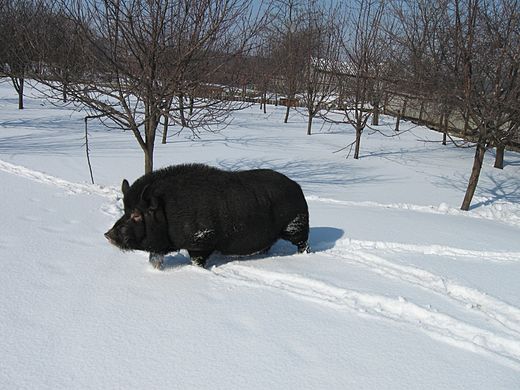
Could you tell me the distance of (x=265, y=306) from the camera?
12.4 feet

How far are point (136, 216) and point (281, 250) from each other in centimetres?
196

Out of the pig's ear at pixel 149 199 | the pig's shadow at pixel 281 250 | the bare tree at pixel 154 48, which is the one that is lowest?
the pig's shadow at pixel 281 250

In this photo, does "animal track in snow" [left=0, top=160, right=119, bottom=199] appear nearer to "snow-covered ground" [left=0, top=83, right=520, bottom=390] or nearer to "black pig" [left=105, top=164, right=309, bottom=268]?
"snow-covered ground" [left=0, top=83, right=520, bottom=390]

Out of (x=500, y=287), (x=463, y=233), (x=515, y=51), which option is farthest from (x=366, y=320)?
(x=515, y=51)

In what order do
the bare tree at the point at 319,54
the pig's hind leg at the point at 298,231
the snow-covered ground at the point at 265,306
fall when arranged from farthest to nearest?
the bare tree at the point at 319,54, the pig's hind leg at the point at 298,231, the snow-covered ground at the point at 265,306

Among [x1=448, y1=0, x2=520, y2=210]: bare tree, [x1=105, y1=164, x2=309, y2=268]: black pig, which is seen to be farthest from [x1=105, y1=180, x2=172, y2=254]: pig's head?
[x1=448, y1=0, x2=520, y2=210]: bare tree

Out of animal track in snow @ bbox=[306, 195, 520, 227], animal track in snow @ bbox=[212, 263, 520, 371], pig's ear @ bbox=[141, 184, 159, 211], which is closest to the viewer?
animal track in snow @ bbox=[212, 263, 520, 371]

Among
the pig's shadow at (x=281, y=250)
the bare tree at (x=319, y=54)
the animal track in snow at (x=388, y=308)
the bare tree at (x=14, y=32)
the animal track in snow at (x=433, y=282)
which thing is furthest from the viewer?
the bare tree at (x=319, y=54)

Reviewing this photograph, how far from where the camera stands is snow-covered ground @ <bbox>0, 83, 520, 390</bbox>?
283 centimetres

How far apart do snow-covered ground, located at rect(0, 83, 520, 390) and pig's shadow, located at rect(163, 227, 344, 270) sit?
0.12 feet

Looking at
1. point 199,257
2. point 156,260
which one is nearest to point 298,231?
point 199,257

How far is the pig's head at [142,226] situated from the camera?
14.3ft

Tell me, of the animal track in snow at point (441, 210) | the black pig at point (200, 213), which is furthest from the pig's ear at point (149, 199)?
the animal track in snow at point (441, 210)

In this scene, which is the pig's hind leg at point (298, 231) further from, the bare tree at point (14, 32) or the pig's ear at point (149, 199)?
the bare tree at point (14, 32)
